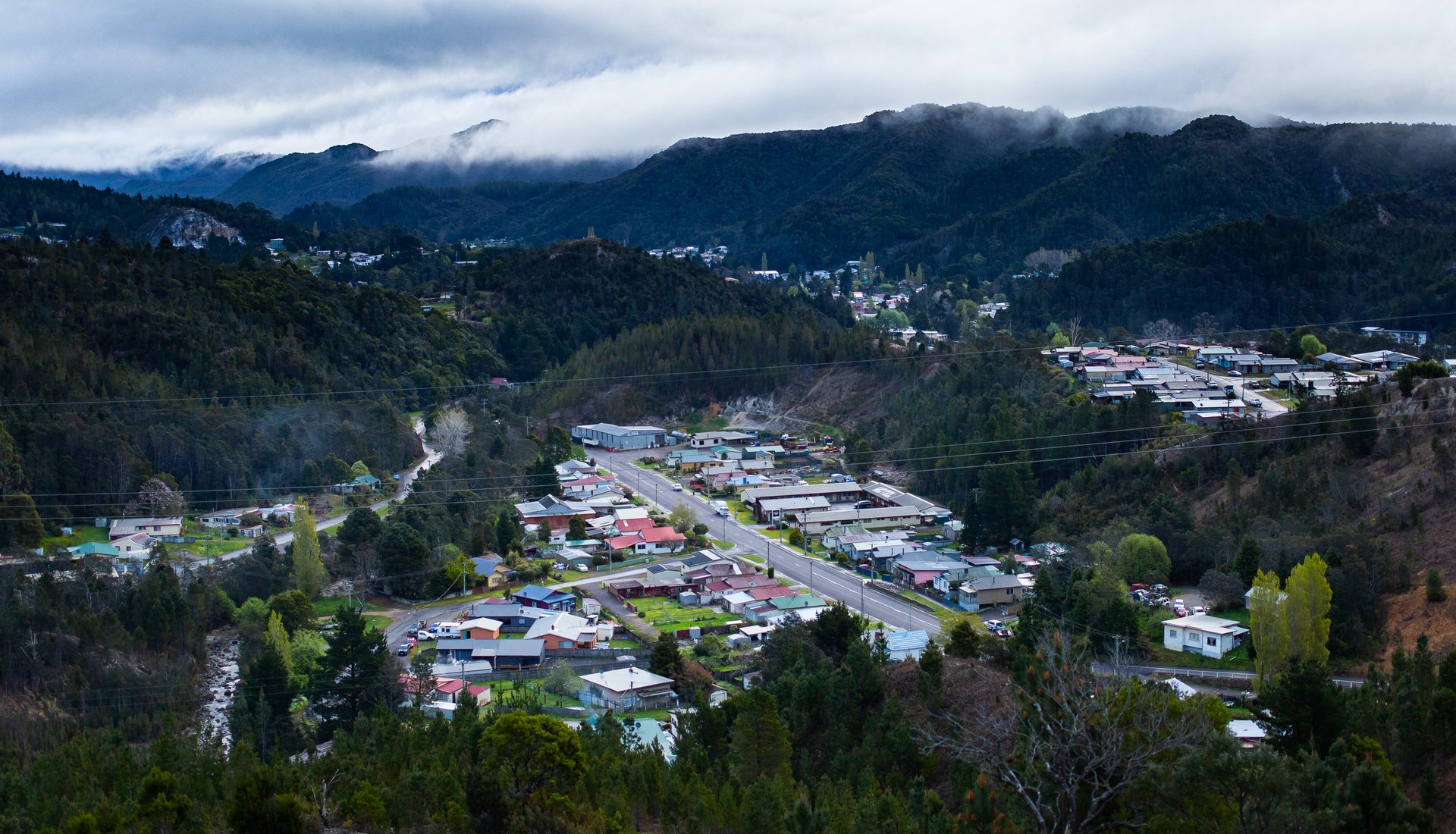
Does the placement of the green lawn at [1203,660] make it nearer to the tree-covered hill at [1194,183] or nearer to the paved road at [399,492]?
the paved road at [399,492]

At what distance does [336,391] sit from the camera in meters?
50.8

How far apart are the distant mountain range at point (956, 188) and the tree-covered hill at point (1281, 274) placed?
1312cm

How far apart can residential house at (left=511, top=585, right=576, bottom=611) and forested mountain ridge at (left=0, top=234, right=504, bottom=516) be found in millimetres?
14488

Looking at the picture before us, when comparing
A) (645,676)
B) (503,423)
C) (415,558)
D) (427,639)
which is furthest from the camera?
(503,423)

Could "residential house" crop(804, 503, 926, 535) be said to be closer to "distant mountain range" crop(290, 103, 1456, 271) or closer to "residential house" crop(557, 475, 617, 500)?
"residential house" crop(557, 475, 617, 500)

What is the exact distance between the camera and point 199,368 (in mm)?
47844

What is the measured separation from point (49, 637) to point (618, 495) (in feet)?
61.2

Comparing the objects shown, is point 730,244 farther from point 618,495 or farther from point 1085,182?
point 618,495

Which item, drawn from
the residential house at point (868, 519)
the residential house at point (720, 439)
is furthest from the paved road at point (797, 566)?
the residential house at point (720, 439)

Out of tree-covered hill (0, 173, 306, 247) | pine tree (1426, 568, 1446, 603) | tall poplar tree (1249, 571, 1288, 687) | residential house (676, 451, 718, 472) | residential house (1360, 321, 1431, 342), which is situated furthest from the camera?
tree-covered hill (0, 173, 306, 247)

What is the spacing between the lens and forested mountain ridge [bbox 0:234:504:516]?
132ft

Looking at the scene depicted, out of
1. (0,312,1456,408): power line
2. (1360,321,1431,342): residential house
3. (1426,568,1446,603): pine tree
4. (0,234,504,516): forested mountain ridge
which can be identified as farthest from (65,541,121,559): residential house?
(1360,321,1431,342): residential house

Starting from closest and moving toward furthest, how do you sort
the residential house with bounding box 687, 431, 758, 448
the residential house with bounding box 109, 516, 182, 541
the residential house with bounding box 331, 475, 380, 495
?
the residential house with bounding box 109, 516, 182, 541, the residential house with bounding box 331, 475, 380, 495, the residential house with bounding box 687, 431, 758, 448

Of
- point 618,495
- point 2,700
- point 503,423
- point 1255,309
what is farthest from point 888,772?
point 1255,309
